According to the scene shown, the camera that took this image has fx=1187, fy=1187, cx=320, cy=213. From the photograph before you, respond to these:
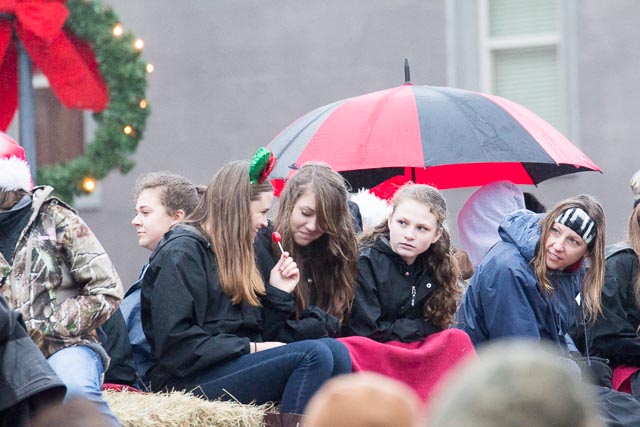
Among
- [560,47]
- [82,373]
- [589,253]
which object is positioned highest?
[560,47]

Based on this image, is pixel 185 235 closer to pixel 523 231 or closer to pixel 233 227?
pixel 233 227

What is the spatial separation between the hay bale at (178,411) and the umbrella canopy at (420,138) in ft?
7.05

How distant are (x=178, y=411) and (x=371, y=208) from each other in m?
2.24

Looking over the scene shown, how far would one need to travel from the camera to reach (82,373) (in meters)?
4.48

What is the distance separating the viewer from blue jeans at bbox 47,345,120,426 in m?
4.29

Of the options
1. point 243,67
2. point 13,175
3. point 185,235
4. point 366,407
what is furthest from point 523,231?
point 243,67

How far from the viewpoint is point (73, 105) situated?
964cm

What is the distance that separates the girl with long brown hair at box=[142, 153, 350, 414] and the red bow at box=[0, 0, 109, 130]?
3.45 m

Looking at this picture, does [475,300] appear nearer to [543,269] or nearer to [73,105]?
[543,269]

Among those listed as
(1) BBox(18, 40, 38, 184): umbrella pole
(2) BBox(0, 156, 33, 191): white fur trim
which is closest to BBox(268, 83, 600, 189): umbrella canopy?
(1) BBox(18, 40, 38, 184): umbrella pole

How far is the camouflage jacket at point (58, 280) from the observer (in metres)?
4.67

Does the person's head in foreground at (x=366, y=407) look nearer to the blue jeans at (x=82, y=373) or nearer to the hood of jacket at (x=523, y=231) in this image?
the blue jeans at (x=82, y=373)

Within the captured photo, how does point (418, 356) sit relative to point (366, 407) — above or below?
below

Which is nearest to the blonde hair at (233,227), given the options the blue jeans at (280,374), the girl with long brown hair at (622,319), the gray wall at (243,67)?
the blue jeans at (280,374)
